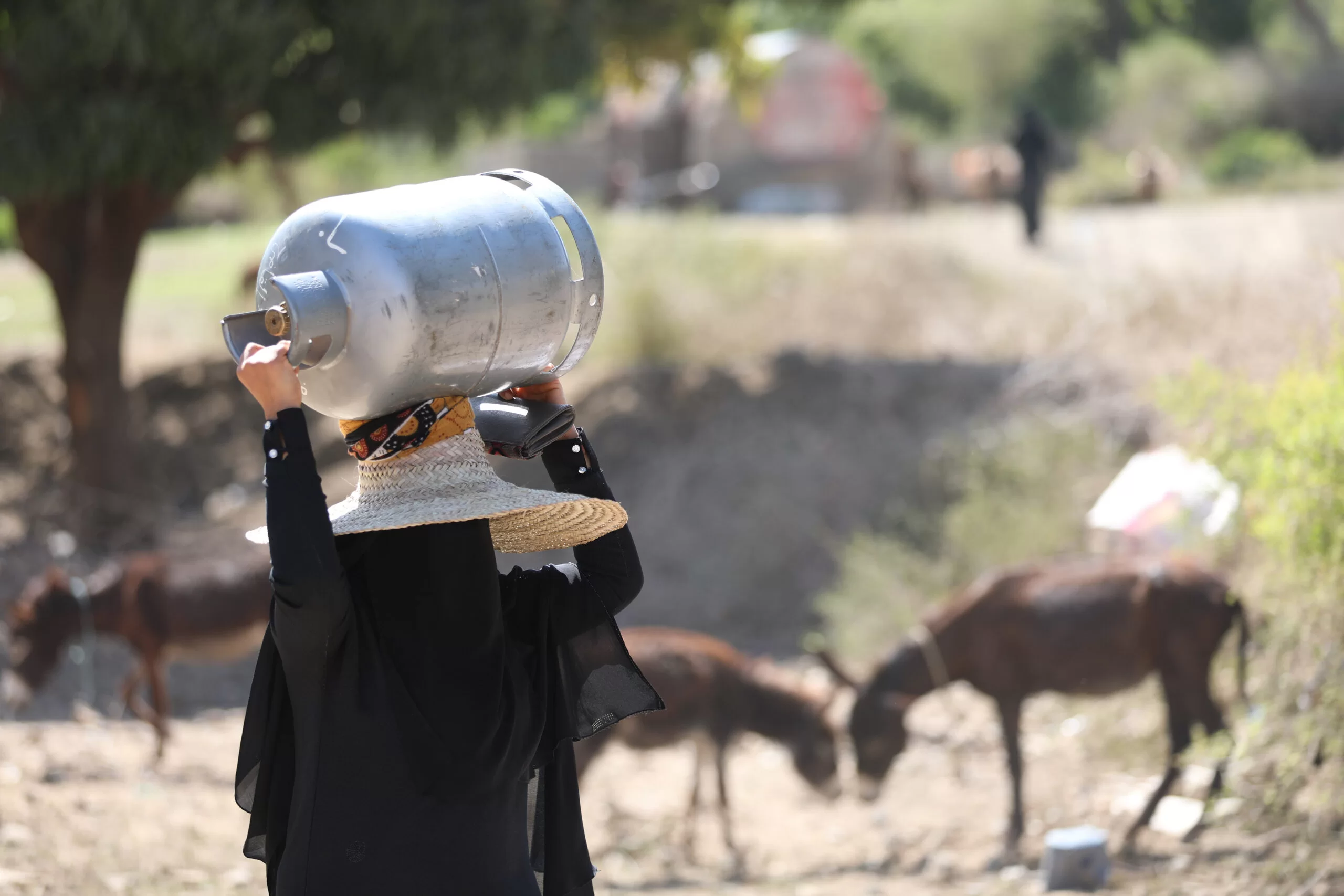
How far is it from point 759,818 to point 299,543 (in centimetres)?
582

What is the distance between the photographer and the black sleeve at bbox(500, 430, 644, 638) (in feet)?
9.53

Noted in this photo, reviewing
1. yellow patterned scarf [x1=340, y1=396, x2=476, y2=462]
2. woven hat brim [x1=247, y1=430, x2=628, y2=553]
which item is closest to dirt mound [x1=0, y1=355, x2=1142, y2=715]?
woven hat brim [x1=247, y1=430, x2=628, y2=553]

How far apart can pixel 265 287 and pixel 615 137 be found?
34.0 m

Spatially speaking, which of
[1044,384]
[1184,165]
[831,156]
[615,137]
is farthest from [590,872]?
[1184,165]

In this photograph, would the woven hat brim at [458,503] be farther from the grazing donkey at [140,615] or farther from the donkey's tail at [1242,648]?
the grazing donkey at [140,615]

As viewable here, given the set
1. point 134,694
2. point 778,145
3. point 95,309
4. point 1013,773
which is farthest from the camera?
point 778,145

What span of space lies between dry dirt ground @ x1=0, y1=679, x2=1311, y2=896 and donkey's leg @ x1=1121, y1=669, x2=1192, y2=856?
0.15 meters

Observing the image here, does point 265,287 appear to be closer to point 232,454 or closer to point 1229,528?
point 1229,528

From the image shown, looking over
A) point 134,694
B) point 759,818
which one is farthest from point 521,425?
point 134,694

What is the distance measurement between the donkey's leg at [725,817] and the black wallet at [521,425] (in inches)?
165

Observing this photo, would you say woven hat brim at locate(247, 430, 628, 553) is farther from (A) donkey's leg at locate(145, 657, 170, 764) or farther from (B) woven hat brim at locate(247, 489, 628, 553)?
(A) donkey's leg at locate(145, 657, 170, 764)

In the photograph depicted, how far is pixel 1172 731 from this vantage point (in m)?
6.63

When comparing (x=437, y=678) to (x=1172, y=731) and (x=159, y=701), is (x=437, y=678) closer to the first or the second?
(x=1172, y=731)

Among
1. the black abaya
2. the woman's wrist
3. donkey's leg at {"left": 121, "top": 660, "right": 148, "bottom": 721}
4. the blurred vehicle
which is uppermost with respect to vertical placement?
the blurred vehicle
